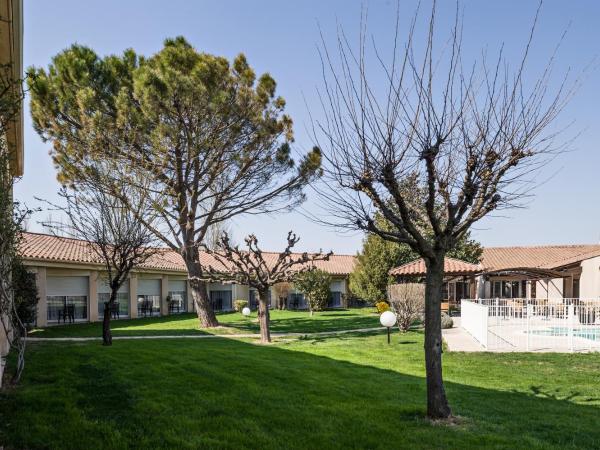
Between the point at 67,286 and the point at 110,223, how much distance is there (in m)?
11.1

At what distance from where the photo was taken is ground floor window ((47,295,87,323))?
2259 cm

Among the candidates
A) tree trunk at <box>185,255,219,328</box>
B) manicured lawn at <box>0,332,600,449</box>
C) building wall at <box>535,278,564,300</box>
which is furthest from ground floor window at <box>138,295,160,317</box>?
building wall at <box>535,278,564,300</box>

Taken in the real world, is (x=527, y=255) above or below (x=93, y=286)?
above

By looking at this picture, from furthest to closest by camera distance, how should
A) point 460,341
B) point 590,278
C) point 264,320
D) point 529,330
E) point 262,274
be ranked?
point 590,278 → point 262,274 → point 264,320 → point 460,341 → point 529,330

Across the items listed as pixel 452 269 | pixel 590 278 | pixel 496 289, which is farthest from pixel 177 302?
pixel 590 278

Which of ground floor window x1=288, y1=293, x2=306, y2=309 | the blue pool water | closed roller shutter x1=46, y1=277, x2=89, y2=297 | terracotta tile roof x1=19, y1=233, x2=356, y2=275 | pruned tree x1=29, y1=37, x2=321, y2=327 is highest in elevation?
pruned tree x1=29, y1=37, x2=321, y2=327

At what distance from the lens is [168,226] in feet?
64.4

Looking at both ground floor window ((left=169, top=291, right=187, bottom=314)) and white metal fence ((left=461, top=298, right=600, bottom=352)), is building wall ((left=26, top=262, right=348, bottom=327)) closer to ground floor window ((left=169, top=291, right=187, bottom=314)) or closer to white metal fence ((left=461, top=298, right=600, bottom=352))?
ground floor window ((left=169, top=291, right=187, bottom=314))

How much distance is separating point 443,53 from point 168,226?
591 inches

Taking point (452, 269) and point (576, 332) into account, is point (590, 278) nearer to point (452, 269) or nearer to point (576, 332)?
point (452, 269)

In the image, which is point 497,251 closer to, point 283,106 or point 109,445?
point 283,106

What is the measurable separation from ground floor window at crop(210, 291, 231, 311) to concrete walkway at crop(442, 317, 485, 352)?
20.5 meters

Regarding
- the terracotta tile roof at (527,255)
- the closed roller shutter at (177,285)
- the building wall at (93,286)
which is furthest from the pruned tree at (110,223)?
the terracotta tile roof at (527,255)

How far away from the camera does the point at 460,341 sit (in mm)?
16750
